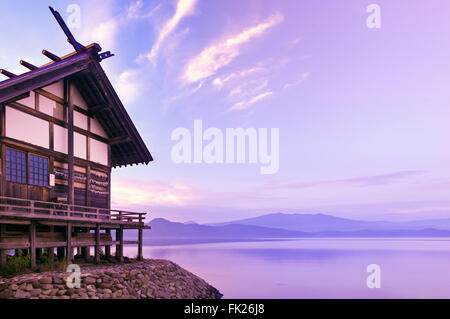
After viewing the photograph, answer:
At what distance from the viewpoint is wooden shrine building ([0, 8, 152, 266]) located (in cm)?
1764

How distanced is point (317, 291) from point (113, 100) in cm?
2949

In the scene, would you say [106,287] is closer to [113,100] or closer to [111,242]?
[111,242]

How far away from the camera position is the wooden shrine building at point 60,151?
57.9 ft

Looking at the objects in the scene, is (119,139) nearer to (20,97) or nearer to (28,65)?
(28,65)

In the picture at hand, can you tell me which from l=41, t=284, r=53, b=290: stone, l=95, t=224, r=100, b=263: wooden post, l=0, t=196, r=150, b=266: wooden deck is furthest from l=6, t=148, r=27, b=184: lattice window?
l=41, t=284, r=53, b=290: stone

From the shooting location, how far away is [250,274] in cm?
4991

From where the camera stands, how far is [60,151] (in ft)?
68.8

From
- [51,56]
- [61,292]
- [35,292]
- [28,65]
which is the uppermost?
[51,56]

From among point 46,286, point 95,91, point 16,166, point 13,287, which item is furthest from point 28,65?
point 46,286

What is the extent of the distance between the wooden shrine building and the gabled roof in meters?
0.05

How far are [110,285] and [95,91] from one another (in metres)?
13.1

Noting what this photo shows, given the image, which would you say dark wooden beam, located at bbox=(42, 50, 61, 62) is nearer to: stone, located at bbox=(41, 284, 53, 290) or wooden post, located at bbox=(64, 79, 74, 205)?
wooden post, located at bbox=(64, 79, 74, 205)

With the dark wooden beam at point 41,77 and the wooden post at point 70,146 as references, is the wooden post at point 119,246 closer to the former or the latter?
the wooden post at point 70,146

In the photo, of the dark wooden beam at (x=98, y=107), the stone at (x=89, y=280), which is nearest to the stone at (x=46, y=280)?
the stone at (x=89, y=280)
